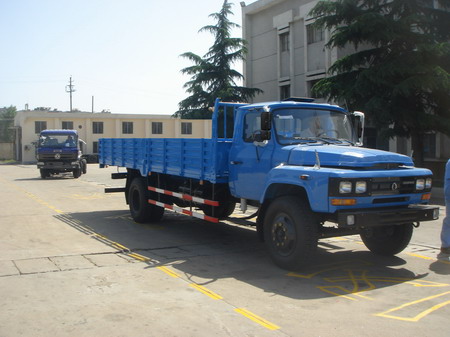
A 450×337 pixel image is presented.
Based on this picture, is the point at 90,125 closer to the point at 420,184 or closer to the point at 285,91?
the point at 285,91

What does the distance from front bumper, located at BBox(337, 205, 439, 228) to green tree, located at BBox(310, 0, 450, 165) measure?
33.2 ft

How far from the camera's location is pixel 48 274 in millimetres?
6789

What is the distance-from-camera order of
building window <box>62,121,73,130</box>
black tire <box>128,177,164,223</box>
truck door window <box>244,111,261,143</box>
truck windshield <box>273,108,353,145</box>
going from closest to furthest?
truck windshield <box>273,108,353,145</box> < truck door window <box>244,111,261,143</box> < black tire <box>128,177,164,223</box> < building window <box>62,121,73,130</box>

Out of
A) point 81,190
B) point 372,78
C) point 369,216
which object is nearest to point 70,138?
point 81,190

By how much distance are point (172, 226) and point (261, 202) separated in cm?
409

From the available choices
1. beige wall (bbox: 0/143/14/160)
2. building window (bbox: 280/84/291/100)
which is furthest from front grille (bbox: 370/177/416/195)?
beige wall (bbox: 0/143/14/160)

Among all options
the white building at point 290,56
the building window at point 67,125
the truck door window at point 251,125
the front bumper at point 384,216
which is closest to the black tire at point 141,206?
the truck door window at point 251,125

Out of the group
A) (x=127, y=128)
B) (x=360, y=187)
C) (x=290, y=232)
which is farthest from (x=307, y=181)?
(x=127, y=128)

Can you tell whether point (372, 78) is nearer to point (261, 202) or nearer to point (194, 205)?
point (194, 205)

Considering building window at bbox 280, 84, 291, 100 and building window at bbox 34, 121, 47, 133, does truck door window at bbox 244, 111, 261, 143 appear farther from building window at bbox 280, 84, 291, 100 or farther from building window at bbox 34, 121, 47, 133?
building window at bbox 34, 121, 47, 133

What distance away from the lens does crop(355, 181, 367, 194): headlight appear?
6.28 m

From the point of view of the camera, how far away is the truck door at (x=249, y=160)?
7625 millimetres

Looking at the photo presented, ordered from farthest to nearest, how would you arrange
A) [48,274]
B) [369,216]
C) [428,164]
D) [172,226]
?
[428,164], [172,226], [48,274], [369,216]

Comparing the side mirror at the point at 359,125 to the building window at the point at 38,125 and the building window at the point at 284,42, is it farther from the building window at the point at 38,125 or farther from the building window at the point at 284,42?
the building window at the point at 38,125
